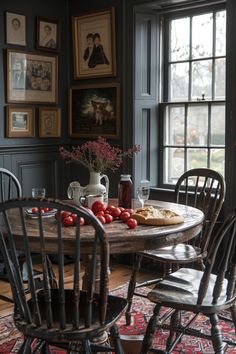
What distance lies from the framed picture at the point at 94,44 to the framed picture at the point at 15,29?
51cm

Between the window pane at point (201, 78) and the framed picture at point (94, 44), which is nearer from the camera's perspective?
the window pane at point (201, 78)

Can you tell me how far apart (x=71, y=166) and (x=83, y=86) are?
2.63 ft

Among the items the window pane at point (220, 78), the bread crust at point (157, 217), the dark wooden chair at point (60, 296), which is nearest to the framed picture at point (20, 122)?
the window pane at point (220, 78)

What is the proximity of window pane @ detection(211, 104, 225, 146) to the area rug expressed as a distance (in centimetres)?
142

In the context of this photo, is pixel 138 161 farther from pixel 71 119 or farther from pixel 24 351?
pixel 24 351

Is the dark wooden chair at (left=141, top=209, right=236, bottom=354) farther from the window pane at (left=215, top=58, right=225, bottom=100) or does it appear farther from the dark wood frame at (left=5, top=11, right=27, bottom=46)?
the dark wood frame at (left=5, top=11, right=27, bottom=46)

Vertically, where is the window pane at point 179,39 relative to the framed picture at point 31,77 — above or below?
above

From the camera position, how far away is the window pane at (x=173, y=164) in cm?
414

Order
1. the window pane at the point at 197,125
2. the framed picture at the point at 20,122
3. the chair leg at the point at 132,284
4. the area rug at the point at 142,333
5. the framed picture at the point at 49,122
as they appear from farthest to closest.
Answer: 1. the framed picture at the point at 49,122
2. the framed picture at the point at 20,122
3. the window pane at the point at 197,125
4. the chair leg at the point at 132,284
5. the area rug at the point at 142,333

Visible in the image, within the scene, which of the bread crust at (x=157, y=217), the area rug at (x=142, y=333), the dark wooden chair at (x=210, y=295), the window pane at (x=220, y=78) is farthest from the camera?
the window pane at (x=220, y=78)

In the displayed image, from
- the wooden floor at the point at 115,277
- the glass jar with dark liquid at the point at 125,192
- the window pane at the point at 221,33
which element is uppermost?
the window pane at the point at 221,33

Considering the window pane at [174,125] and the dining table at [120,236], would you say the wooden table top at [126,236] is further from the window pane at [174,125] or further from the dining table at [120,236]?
the window pane at [174,125]

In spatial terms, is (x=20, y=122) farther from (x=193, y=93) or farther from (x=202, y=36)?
(x=202, y=36)

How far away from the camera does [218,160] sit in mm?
3863
